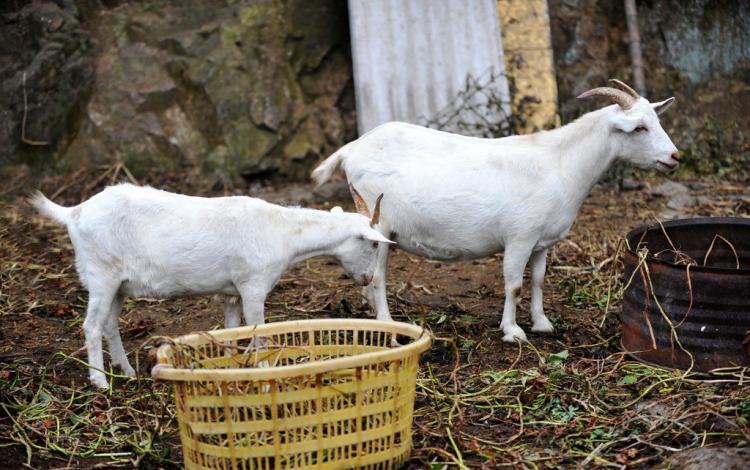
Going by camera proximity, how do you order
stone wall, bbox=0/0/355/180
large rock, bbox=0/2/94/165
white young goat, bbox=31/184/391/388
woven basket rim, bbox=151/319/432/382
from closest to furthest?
woven basket rim, bbox=151/319/432/382 → white young goat, bbox=31/184/391/388 → large rock, bbox=0/2/94/165 → stone wall, bbox=0/0/355/180

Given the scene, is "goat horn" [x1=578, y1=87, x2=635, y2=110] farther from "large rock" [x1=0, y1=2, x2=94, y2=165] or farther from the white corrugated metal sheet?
"large rock" [x1=0, y1=2, x2=94, y2=165]

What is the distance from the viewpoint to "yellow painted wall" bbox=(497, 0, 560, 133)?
29.6 ft

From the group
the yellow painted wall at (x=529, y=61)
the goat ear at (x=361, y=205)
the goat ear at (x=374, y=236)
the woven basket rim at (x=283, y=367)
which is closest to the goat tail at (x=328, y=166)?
the goat ear at (x=361, y=205)

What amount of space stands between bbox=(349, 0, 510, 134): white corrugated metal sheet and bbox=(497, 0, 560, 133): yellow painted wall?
0.20m

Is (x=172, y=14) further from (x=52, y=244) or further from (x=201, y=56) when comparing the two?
(x=52, y=244)

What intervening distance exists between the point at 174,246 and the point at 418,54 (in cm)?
Result: 454

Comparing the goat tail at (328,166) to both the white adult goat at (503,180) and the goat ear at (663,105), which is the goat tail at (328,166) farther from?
the goat ear at (663,105)

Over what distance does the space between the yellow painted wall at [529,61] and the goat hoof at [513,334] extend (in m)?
3.49

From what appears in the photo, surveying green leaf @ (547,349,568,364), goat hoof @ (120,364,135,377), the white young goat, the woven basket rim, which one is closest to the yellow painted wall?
green leaf @ (547,349,568,364)

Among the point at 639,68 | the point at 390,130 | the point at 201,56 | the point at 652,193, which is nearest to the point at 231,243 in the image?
the point at 390,130

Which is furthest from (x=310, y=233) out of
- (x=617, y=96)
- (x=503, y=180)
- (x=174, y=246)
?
(x=617, y=96)

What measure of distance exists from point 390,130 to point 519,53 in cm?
356

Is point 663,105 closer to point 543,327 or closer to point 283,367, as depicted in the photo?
point 543,327

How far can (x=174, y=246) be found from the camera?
5094mm
